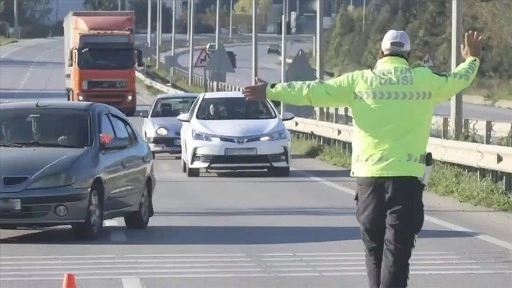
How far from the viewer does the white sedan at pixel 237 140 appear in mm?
23828

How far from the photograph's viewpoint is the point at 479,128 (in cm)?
2641

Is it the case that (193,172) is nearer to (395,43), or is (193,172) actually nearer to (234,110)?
(234,110)

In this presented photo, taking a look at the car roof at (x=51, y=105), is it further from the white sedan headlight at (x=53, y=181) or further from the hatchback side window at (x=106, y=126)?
the white sedan headlight at (x=53, y=181)

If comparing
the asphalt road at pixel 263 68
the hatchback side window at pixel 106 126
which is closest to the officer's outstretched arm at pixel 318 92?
the hatchback side window at pixel 106 126

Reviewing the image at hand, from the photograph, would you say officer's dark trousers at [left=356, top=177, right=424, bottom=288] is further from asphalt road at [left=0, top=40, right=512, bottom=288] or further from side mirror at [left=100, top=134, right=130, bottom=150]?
side mirror at [left=100, top=134, right=130, bottom=150]

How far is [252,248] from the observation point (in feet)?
45.6

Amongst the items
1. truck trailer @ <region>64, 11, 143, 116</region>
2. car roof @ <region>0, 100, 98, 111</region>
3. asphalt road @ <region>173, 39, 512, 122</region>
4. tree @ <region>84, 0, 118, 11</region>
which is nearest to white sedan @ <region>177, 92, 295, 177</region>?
car roof @ <region>0, 100, 98, 111</region>

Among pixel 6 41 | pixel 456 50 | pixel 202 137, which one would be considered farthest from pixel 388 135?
pixel 6 41

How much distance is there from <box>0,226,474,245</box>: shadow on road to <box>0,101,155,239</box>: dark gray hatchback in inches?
11.4

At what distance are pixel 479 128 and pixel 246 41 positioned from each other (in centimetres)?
11966

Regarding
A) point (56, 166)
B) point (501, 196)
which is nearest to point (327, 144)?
point (501, 196)

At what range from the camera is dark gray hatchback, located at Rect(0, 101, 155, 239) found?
14.0 meters

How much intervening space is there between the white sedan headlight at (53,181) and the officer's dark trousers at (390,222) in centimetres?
581

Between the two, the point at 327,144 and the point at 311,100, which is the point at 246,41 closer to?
the point at 327,144
